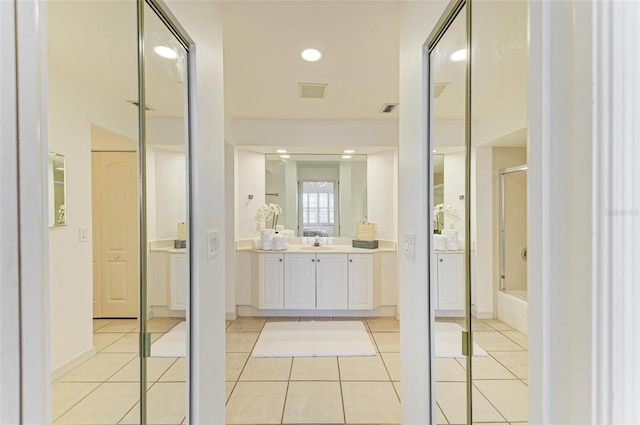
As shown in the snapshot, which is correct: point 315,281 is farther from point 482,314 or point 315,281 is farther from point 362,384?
point 482,314

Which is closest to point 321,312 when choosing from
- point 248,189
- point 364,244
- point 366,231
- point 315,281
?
point 315,281

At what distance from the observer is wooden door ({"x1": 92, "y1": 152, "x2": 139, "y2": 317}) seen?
2.79 feet

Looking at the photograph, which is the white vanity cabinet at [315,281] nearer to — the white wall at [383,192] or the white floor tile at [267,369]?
the white wall at [383,192]

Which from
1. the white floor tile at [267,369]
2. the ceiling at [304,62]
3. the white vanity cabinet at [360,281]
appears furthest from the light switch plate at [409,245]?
the white vanity cabinet at [360,281]

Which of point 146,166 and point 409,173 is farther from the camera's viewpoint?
point 409,173

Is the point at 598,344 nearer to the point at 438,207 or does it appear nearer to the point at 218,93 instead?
the point at 438,207

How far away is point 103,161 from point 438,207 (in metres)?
1.21

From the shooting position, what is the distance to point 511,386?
762mm

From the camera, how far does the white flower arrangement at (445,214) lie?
1172 mm

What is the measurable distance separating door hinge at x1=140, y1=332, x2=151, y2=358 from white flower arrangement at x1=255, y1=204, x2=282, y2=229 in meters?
3.19

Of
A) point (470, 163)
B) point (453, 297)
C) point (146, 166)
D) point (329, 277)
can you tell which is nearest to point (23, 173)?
point (146, 166)

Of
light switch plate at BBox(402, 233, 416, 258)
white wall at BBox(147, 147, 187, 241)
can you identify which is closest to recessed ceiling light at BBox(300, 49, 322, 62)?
white wall at BBox(147, 147, 187, 241)

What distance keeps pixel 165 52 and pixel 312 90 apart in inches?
76.7

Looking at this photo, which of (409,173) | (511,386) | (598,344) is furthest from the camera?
(409,173)
